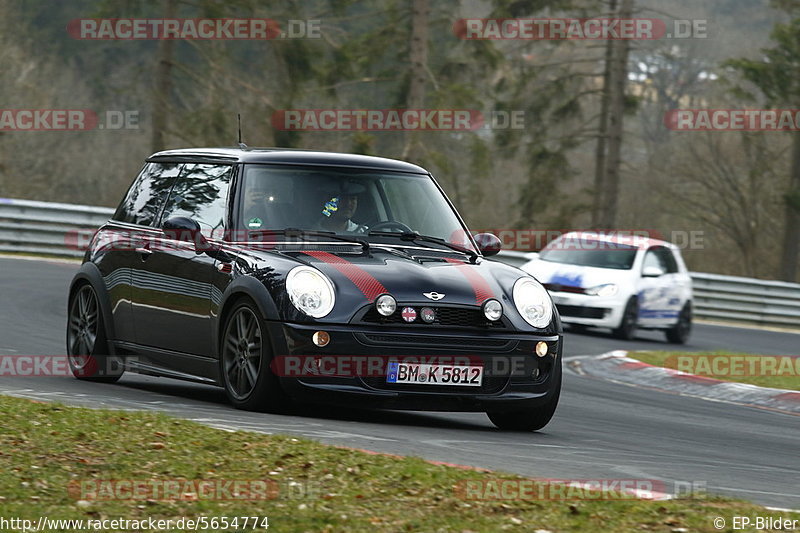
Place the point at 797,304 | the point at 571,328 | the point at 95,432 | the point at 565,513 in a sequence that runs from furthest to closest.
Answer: the point at 797,304, the point at 571,328, the point at 95,432, the point at 565,513

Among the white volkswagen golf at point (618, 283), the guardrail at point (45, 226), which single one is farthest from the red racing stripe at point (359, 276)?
the guardrail at point (45, 226)

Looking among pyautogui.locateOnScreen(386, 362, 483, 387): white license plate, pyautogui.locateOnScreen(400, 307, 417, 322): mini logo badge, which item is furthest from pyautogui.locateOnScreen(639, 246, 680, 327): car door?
pyautogui.locateOnScreen(400, 307, 417, 322): mini logo badge

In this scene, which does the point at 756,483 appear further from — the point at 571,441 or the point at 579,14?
the point at 579,14

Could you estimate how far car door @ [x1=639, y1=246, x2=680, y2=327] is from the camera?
824 inches

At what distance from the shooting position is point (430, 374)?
815 cm

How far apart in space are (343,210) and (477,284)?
1203mm

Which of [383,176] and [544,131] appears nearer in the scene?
[383,176]

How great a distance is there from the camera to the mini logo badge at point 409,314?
809cm

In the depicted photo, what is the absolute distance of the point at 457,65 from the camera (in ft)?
114

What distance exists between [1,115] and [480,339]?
29.8 metres

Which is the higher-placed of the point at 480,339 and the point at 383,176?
the point at 383,176

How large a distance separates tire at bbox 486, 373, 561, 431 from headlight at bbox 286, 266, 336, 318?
56.2 inches

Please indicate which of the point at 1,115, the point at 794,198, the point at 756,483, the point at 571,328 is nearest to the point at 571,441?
the point at 756,483

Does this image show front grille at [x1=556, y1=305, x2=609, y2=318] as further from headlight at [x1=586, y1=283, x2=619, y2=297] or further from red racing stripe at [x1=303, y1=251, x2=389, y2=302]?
red racing stripe at [x1=303, y1=251, x2=389, y2=302]
